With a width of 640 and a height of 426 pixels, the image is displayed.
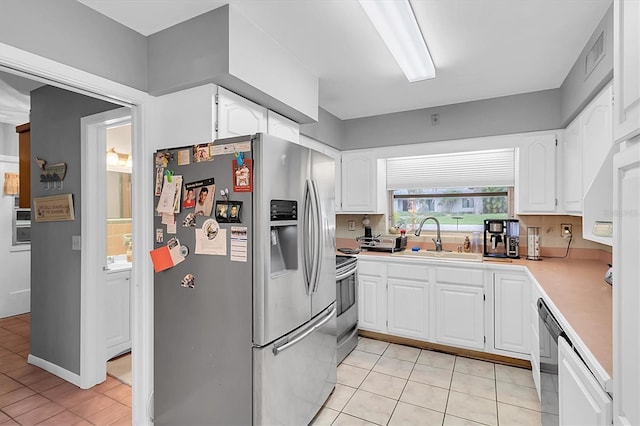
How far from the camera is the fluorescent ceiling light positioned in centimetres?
169

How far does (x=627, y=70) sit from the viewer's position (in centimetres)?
83

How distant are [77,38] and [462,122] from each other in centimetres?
324

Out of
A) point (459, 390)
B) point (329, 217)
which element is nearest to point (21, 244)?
point (329, 217)

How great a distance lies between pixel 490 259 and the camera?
318cm

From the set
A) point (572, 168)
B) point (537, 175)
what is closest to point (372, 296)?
point (537, 175)

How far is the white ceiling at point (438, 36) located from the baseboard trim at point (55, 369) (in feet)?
8.67

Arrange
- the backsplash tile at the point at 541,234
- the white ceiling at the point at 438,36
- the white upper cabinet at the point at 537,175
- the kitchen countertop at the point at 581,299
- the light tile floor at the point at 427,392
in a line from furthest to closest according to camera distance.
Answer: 1. the backsplash tile at the point at 541,234
2. the white upper cabinet at the point at 537,175
3. the light tile floor at the point at 427,392
4. the white ceiling at the point at 438,36
5. the kitchen countertop at the point at 581,299

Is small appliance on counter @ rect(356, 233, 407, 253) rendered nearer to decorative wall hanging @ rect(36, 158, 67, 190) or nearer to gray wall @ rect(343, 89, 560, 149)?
gray wall @ rect(343, 89, 560, 149)

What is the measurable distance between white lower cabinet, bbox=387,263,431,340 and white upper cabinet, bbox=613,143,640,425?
235cm

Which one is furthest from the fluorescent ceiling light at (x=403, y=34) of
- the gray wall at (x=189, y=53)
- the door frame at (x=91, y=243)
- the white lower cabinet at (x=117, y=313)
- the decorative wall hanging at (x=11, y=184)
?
the decorative wall hanging at (x=11, y=184)

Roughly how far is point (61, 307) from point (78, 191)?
3.18 ft

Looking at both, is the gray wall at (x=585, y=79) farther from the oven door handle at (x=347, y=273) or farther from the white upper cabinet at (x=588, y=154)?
the oven door handle at (x=347, y=273)

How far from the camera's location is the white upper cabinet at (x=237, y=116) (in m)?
1.98

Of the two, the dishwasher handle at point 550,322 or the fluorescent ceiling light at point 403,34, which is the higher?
the fluorescent ceiling light at point 403,34
